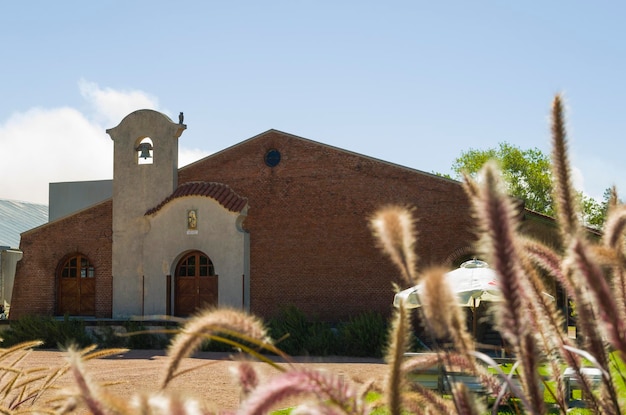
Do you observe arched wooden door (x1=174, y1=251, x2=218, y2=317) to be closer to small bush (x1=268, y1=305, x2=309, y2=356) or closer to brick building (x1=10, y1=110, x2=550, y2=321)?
brick building (x1=10, y1=110, x2=550, y2=321)

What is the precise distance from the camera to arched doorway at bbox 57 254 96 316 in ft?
87.7

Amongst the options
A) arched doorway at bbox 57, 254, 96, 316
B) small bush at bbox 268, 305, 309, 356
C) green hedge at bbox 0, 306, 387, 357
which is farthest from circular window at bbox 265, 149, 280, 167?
arched doorway at bbox 57, 254, 96, 316

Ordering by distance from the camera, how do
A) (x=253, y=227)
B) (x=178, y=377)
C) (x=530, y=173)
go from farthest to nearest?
1. (x=530, y=173)
2. (x=253, y=227)
3. (x=178, y=377)

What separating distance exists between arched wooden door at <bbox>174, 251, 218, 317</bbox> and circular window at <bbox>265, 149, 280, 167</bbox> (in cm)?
369

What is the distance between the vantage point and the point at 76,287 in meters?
27.0

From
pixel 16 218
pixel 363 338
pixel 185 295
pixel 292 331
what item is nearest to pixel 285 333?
pixel 292 331

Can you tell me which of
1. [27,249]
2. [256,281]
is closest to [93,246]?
[27,249]

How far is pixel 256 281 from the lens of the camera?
25031mm

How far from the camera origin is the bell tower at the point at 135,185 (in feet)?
82.8

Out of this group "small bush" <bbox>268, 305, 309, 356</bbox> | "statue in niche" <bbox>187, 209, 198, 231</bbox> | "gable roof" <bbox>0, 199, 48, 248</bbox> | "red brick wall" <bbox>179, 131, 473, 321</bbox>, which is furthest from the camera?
"gable roof" <bbox>0, 199, 48, 248</bbox>

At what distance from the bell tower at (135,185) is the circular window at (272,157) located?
289 cm

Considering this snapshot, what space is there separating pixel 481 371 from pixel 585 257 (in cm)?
54

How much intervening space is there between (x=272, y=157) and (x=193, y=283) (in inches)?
190

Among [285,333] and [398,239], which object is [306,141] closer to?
[285,333]
